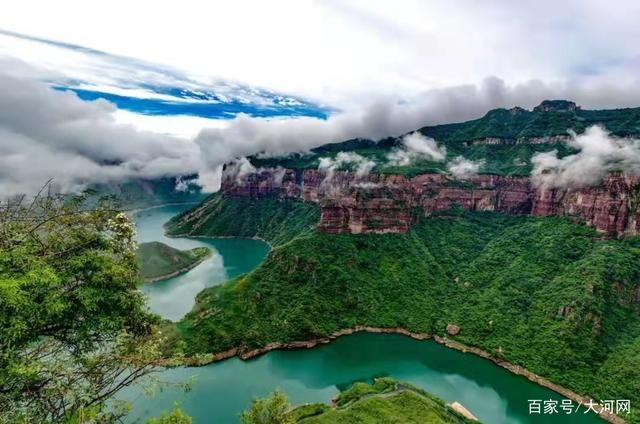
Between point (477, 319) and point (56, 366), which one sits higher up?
point (56, 366)

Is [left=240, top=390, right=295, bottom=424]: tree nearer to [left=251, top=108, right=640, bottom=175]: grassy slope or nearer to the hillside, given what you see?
the hillside

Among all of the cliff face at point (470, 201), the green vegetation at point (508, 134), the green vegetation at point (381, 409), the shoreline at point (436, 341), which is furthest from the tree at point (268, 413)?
the green vegetation at point (508, 134)

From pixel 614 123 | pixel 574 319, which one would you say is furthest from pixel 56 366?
pixel 614 123

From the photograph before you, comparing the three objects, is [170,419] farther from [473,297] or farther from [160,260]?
[160,260]

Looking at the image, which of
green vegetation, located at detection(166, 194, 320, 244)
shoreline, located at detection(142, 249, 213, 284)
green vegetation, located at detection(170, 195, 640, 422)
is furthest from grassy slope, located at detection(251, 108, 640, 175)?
shoreline, located at detection(142, 249, 213, 284)

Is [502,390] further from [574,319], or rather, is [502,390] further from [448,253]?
[448,253]

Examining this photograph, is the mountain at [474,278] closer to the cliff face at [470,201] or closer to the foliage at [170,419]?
the cliff face at [470,201]
